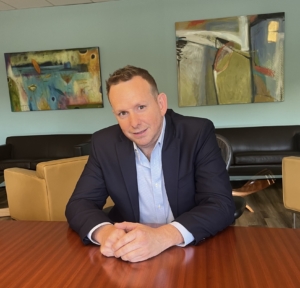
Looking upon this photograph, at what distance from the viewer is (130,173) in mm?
1306

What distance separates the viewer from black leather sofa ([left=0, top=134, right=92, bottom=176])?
190 inches

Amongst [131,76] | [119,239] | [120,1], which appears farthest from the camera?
[120,1]

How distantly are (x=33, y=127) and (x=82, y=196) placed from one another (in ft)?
14.1

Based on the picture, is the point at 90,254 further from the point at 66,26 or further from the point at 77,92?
the point at 66,26

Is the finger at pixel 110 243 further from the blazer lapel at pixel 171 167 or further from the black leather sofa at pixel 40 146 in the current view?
the black leather sofa at pixel 40 146

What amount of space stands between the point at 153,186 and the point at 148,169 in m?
0.08

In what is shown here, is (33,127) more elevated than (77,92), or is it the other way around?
A: (77,92)

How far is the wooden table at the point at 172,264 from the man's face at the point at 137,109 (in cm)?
47

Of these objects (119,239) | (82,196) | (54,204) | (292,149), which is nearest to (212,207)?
(119,239)

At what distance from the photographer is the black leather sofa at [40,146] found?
15.9 feet

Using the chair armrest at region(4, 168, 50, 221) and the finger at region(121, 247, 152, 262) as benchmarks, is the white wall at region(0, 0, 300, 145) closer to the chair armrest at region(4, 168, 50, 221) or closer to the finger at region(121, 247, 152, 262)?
the chair armrest at region(4, 168, 50, 221)

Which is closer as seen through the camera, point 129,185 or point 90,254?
point 90,254

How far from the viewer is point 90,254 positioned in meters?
0.93

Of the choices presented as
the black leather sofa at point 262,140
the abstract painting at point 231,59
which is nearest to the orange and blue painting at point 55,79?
the abstract painting at point 231,59
